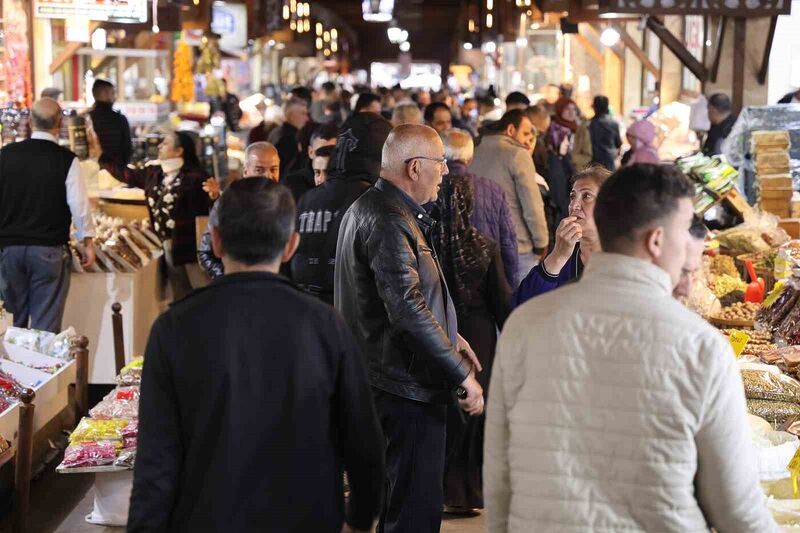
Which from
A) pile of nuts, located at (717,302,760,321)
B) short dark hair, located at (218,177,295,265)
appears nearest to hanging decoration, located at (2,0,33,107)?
pile of nuts, located at (717,302,760,321)

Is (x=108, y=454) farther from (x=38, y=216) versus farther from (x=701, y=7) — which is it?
(x=701, y=7)

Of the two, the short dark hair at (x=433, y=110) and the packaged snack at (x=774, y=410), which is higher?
the short dark hair at (x=433, y=110)

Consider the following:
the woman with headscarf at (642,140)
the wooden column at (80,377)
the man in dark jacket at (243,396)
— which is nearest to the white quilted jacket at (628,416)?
the man in dark jacket at (243,396)

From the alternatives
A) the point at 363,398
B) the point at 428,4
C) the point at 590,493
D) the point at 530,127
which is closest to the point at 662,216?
the point at 590,493

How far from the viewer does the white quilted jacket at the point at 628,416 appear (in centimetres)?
262

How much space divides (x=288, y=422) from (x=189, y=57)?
19347 mm

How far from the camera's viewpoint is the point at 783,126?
1006cm

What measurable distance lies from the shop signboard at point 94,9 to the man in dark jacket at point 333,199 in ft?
18.5

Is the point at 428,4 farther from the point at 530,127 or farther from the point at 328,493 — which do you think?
the point at 328,493

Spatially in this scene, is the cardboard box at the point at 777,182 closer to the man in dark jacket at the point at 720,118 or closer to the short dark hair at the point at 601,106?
the man in dark jacket at the point at 720,118

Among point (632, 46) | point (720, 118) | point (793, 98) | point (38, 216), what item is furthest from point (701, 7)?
point (632, 46)

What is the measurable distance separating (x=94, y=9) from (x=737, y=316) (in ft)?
22.2

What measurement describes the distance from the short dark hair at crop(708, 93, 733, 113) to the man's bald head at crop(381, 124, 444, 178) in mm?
7616

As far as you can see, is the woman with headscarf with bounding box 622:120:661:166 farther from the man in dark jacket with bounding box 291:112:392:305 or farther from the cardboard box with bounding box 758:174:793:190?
the man in dark jacket with bounding box 291:112:392:305
